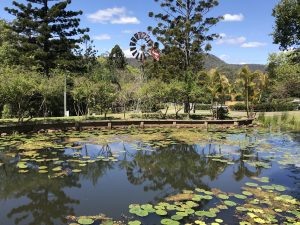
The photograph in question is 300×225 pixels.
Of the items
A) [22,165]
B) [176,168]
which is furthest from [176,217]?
[22,165]

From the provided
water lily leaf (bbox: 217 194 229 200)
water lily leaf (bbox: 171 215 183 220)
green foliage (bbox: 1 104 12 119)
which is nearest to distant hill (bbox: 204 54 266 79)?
green foliage (bbox: 1 104 12 119)

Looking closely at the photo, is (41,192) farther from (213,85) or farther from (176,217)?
(213,85)

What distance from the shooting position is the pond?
6031mm

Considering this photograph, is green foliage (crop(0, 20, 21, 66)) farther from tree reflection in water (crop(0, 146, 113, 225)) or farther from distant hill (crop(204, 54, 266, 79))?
distant hill (crop(204, 54, 266, 79))

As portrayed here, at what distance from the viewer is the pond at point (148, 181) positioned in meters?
6.03

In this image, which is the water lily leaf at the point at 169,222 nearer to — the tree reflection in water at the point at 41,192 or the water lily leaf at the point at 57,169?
the tree reflection in water at the point at 41,192

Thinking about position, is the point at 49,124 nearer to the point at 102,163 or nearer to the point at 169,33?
the point at 102,163

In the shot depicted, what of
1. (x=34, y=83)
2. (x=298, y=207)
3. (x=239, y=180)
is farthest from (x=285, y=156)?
(x=34, y=83)

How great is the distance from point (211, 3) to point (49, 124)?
16971mm

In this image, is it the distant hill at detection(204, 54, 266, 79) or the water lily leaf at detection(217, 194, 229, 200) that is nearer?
the water lily leaf at detection(217, 194, 229, 200)

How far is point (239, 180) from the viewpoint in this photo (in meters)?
8.55

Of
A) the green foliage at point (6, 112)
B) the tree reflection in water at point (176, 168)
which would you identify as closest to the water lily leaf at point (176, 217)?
the tree reflection in water at point (176, 168)

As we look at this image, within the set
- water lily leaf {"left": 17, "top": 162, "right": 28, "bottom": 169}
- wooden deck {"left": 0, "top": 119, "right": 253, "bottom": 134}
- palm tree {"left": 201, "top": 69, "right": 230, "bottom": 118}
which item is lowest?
water lily leaf {"left": 17, "top": 162, "right": 28, "bottom": 169}

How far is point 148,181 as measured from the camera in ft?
27.9
